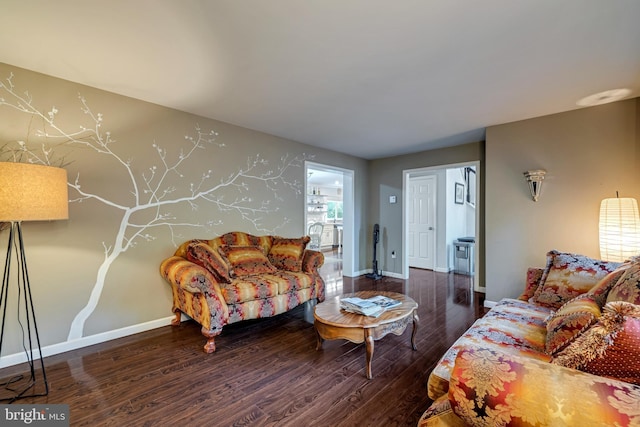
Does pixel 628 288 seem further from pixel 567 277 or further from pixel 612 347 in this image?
pixel 567 277

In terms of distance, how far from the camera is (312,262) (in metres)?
3.34

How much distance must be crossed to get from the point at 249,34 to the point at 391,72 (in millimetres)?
1159

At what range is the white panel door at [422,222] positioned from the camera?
5.94 metres

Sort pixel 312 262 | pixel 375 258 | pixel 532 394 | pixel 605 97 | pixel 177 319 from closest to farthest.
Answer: pixel 532 394, pixel 605 97, pixel 177 319, pixel 312 262, pixel 375 258

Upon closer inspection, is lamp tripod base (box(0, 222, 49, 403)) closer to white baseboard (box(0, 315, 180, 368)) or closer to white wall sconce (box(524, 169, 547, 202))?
white baseboard (box(0, 315, 180, 368))

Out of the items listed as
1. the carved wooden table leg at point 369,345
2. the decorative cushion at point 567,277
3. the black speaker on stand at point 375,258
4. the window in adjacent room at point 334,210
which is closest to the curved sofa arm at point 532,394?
the carved wooden table leg at point 369,345

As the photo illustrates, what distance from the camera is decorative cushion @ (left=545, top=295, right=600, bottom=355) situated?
3.60 feet

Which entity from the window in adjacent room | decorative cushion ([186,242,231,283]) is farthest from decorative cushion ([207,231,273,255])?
the window in adjacent room

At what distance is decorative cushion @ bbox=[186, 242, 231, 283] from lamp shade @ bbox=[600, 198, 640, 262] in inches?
146

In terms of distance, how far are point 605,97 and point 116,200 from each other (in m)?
4.97

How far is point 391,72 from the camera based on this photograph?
7.40 ft

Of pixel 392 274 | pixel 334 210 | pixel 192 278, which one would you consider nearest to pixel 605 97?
pixel 392 274

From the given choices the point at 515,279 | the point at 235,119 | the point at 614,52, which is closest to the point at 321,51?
the point at 235,119

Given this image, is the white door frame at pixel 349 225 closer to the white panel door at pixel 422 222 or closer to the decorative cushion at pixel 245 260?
the white panel door at pixel 422 222
